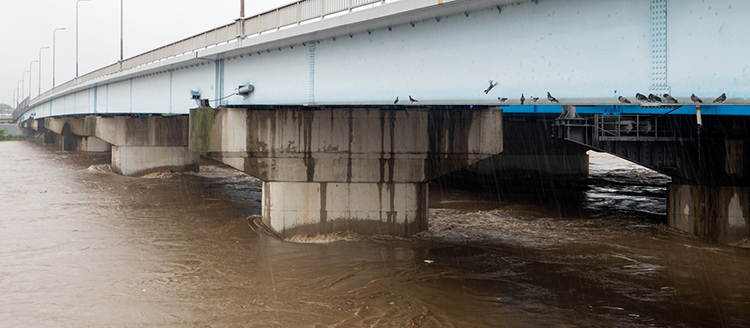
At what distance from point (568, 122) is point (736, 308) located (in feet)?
27.7

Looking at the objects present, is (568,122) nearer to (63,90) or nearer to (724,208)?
(724,208)

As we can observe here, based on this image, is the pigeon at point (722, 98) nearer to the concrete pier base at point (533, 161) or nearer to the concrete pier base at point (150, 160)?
the concrete pier base at point (533, 161)

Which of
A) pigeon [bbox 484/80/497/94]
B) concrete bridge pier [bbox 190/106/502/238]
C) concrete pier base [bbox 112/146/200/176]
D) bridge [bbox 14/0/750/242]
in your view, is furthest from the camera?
concrete pier base [bbox 112/146/200/176]

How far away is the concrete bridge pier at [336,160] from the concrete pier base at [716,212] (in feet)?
23.6

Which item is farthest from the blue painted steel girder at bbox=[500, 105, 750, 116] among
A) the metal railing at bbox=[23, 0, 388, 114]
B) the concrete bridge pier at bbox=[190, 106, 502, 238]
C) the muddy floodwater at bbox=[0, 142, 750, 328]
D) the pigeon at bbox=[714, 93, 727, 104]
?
the concrete bridge pier at bbox=[190, 106, 502, 238]

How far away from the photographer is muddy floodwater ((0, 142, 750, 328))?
10367mm

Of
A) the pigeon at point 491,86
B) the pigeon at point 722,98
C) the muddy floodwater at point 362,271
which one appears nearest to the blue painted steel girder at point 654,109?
the pigeon at point 722,98

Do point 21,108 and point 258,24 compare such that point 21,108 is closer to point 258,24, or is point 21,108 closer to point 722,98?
point 258,24

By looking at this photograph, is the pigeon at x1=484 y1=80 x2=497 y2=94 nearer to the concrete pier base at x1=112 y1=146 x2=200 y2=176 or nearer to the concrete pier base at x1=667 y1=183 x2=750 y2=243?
the concrete pier base at x1=667 y1=183 x2=750 y2=243

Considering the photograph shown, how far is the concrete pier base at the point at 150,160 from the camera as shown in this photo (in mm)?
35688

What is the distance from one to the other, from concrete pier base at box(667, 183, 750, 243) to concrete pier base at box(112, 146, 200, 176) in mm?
27043

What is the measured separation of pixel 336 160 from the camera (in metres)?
16.7


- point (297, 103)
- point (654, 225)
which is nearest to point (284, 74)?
point (297, 103)

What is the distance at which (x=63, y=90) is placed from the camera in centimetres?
4350
